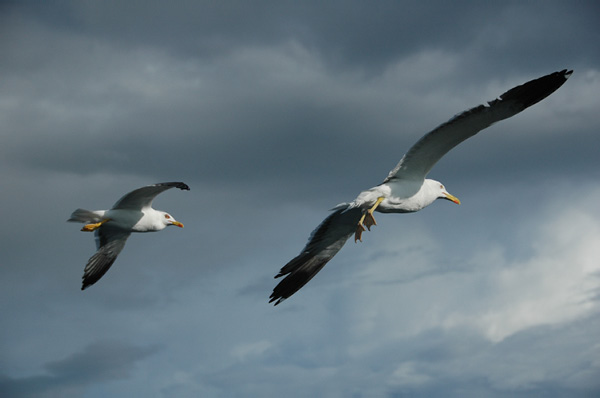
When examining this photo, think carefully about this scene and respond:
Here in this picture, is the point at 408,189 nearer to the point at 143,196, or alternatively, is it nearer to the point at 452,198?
the point at 452,198

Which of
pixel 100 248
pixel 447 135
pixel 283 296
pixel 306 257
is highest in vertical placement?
pixel 100 248

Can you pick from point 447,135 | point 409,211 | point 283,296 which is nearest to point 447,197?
point 409,211

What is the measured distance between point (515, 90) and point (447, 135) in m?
1.85

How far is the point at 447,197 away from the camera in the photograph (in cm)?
2034

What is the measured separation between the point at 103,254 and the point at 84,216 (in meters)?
2.61

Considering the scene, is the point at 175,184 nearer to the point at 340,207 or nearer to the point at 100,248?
the point at 100,248

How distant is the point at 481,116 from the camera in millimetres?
16062

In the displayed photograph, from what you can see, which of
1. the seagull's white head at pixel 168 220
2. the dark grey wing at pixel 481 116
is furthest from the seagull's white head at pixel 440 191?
the seagull's white head at pixel 168 220

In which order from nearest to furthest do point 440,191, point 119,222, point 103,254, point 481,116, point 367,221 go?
1. point 481,116
2. point 367,221
3. point 440,191
4. point 119,222
5. point 103,254

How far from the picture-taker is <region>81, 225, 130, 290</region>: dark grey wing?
82.9 feet

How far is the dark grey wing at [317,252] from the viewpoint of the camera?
752 inches

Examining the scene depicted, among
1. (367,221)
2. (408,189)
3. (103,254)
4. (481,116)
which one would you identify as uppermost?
(103,254)

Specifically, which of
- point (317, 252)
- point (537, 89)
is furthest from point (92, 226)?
point (537, 89)

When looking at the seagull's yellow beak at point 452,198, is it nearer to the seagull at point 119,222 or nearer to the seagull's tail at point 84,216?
the seagull at point 119,222
